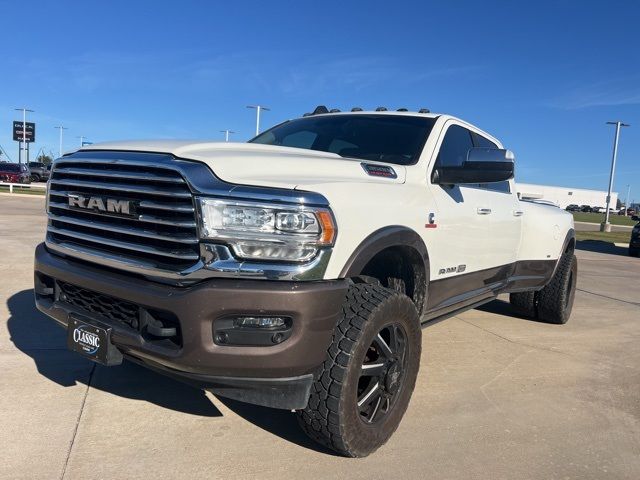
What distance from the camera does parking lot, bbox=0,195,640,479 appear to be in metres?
2.74

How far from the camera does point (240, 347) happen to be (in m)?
2.35

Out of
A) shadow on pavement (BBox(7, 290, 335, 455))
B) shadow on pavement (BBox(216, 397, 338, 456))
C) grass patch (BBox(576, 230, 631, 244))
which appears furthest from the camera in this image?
grass patch (BBox(576, 230, 631, 244))

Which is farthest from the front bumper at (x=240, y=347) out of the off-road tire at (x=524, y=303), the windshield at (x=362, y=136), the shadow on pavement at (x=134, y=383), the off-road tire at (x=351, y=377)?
the off-road tire at (x=524, y=303)

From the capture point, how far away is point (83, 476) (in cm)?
255

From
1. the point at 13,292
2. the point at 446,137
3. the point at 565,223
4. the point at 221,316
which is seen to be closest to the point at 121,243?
the point at 221,316

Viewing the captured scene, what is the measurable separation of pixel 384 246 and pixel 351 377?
71 cm

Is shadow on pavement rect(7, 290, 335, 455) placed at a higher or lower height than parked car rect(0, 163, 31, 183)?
lower

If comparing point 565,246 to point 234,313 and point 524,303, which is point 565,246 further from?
point 234,313

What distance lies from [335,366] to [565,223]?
14.7 ft

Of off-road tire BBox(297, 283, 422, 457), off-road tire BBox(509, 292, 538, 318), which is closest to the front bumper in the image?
off-road tire BBox(297, 283, 422, 457)

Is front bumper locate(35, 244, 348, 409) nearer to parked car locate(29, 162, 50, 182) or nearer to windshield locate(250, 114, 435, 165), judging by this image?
windshield locate(250, 114, 435, 165)

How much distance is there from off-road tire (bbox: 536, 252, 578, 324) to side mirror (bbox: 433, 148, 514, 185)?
290 centimetres

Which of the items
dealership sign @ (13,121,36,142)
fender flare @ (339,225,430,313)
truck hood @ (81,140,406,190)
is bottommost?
fender flare @ (339,225,430,313)

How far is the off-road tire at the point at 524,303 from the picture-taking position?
20.5 feet
